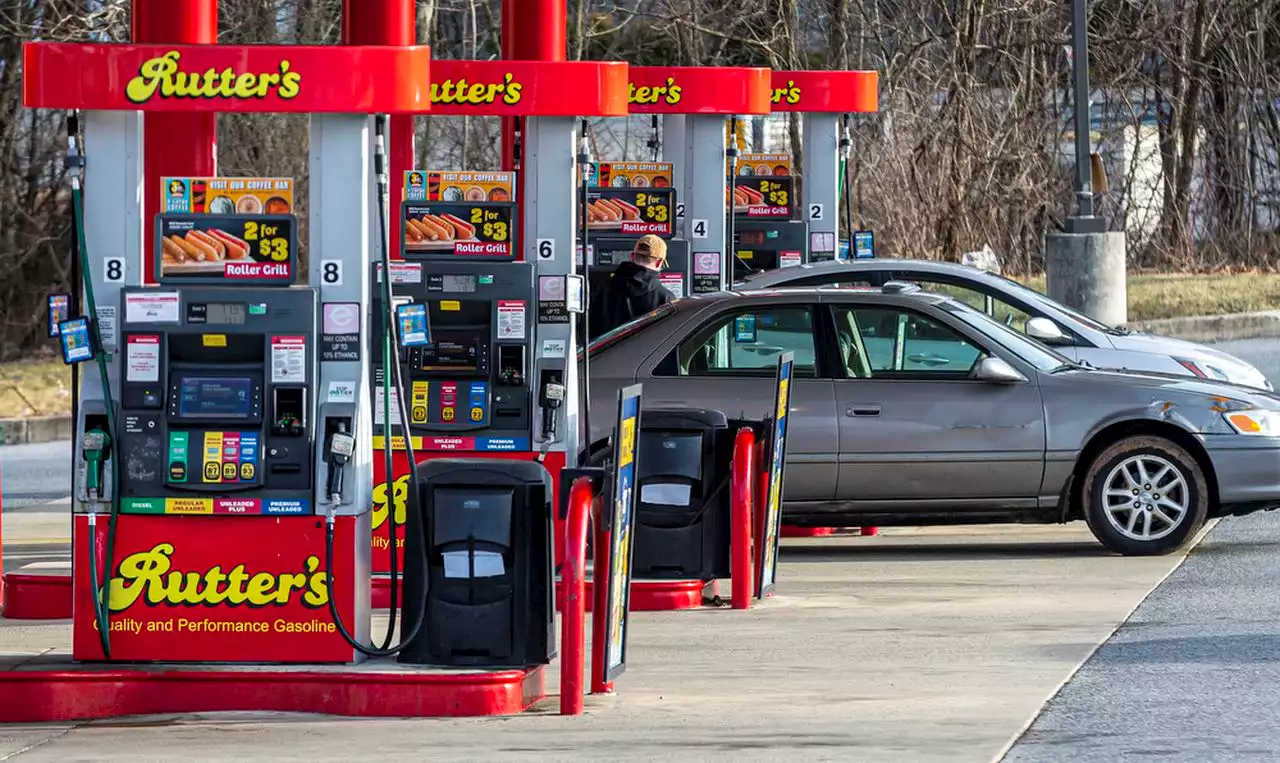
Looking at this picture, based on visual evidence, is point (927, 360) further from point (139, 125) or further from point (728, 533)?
point (139, 125)

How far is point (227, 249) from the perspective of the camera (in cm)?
882

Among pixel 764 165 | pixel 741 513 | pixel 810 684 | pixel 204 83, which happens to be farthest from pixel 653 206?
pixel 204 83

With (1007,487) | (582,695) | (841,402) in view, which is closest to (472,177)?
(841,402)

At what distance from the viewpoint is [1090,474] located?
1246 cm

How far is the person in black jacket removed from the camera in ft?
50.3

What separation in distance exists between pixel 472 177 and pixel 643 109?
17.1 ft

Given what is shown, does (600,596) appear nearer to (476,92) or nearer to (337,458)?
(337,458)

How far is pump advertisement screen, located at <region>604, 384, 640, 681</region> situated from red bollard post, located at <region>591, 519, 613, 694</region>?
0.02m

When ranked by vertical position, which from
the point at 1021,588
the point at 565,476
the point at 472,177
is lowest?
the point at 1021,588

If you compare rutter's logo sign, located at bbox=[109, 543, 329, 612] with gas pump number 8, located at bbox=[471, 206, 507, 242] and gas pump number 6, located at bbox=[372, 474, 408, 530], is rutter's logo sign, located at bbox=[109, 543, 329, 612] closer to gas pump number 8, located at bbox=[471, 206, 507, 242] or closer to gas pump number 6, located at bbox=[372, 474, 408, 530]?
gas pump number 6, located at bbox=[372, 474, 408, 530]

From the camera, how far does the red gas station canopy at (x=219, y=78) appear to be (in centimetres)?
850

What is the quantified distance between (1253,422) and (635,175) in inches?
265

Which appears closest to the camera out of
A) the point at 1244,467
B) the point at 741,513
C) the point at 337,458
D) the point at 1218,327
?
the point at 337,458

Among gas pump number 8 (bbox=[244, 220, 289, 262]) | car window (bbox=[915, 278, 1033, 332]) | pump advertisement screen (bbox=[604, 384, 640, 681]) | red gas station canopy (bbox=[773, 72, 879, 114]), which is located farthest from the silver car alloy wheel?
red gas station canopy (bbox=[773, 72, 879, 114])
